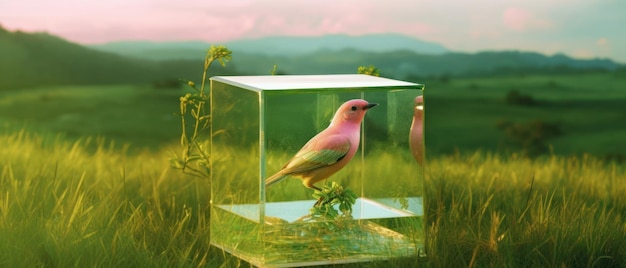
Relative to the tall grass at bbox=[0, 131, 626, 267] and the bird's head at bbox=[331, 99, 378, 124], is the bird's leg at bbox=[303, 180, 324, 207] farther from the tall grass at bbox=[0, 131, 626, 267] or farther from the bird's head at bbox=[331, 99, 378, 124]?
the tall grass at bbox=[0, 131, 626, 267]

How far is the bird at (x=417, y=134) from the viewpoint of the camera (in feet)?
11.2

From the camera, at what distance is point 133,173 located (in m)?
4.66

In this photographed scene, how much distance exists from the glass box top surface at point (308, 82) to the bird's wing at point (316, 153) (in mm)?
208

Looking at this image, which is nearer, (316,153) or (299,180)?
(316,153)

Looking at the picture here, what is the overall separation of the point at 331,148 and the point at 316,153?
58 millimetres

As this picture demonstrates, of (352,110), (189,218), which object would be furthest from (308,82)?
(189,218)

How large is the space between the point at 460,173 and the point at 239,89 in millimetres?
1826

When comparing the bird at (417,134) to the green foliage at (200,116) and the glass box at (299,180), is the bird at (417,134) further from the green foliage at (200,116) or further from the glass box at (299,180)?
the green foliage at (200,116)

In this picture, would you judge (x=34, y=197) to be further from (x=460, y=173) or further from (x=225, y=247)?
(x=460, y=173)

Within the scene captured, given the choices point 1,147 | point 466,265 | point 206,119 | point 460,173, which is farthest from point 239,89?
point 1,147

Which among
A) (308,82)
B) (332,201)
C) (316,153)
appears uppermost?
(308,82)

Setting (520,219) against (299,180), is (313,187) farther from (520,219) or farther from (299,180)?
(520,219)

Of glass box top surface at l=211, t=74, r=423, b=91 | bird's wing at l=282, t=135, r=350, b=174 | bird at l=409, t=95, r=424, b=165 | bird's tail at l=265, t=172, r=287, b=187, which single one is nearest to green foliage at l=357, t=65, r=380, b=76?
glass box top surface at l=211, t=74, r=423, b=91

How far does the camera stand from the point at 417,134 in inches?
135
